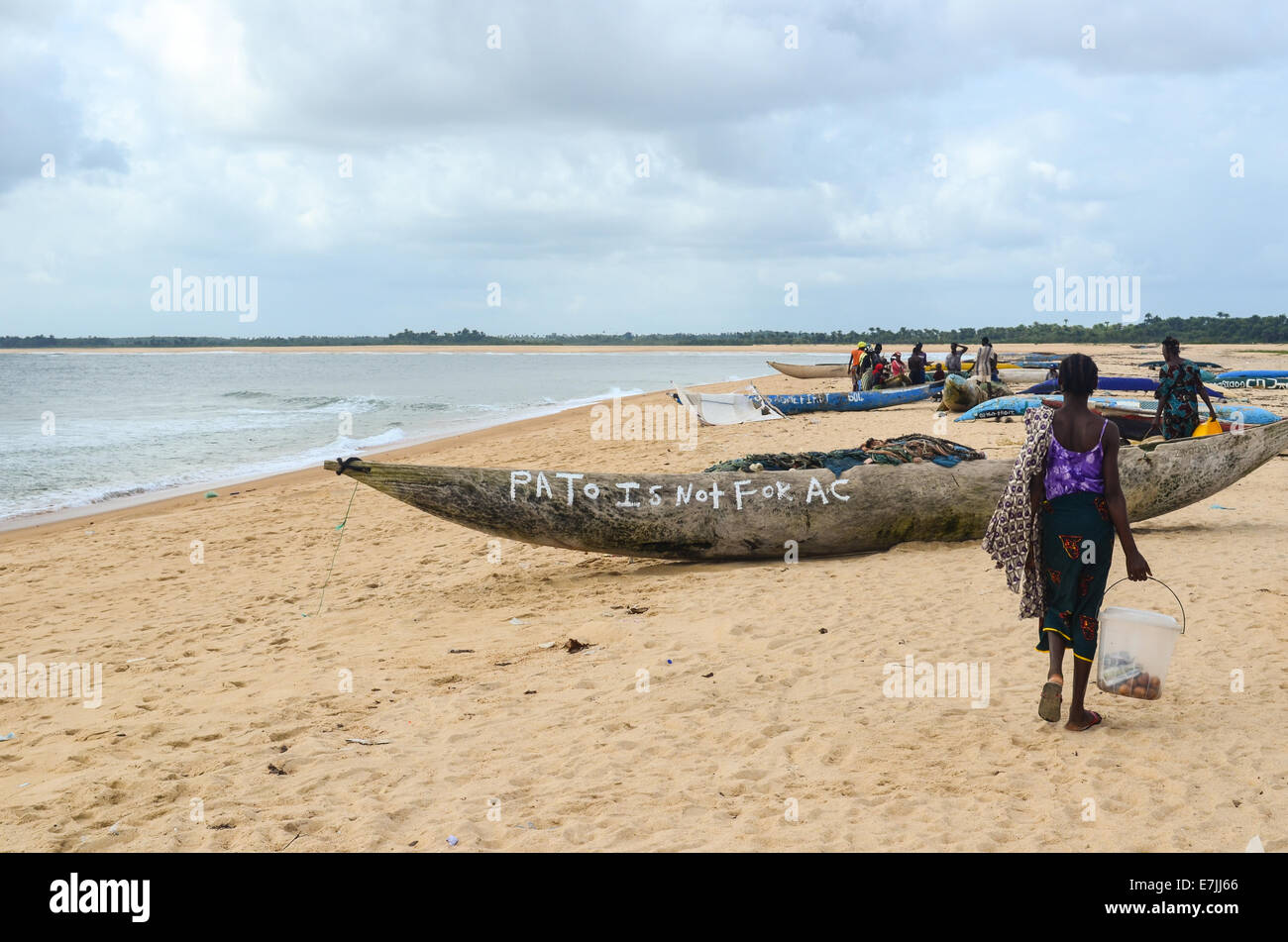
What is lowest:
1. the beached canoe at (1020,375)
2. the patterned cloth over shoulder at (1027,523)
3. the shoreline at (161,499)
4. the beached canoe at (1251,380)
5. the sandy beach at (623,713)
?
the sandy beach at (623,713)

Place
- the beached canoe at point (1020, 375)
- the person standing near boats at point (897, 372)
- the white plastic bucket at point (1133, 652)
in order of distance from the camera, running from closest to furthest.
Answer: the white plastic bucket at point (1133, 652)
the person standing near boats at point (897, 372)
the beached canoe at point (1020, 375)

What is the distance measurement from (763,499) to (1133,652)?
12.8 ft

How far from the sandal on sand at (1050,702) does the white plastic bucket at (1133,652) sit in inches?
8.0

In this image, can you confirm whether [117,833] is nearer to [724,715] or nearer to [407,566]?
[724,715]

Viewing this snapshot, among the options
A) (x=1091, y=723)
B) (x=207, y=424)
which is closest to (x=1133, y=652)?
(x=1091, y=723)

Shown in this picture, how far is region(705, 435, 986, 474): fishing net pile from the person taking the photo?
8172 mm

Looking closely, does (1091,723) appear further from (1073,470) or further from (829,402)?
(829,402)

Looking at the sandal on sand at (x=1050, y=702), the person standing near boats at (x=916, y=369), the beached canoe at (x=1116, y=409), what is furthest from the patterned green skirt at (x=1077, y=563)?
the person standing near boats at (x=916, y=369)

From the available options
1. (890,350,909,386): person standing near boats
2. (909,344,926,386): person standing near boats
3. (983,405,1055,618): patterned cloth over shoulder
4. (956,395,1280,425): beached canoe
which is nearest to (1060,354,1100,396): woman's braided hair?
(983,405,1055,618): patterned cloth over shoulder

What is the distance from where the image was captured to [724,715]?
4.52m

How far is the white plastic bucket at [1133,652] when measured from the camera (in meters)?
3.94

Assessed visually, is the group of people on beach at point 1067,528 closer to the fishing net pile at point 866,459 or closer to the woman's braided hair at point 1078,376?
the woman's braided hair at point 1078,376

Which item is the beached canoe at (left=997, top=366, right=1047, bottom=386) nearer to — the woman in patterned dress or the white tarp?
the white tarp
